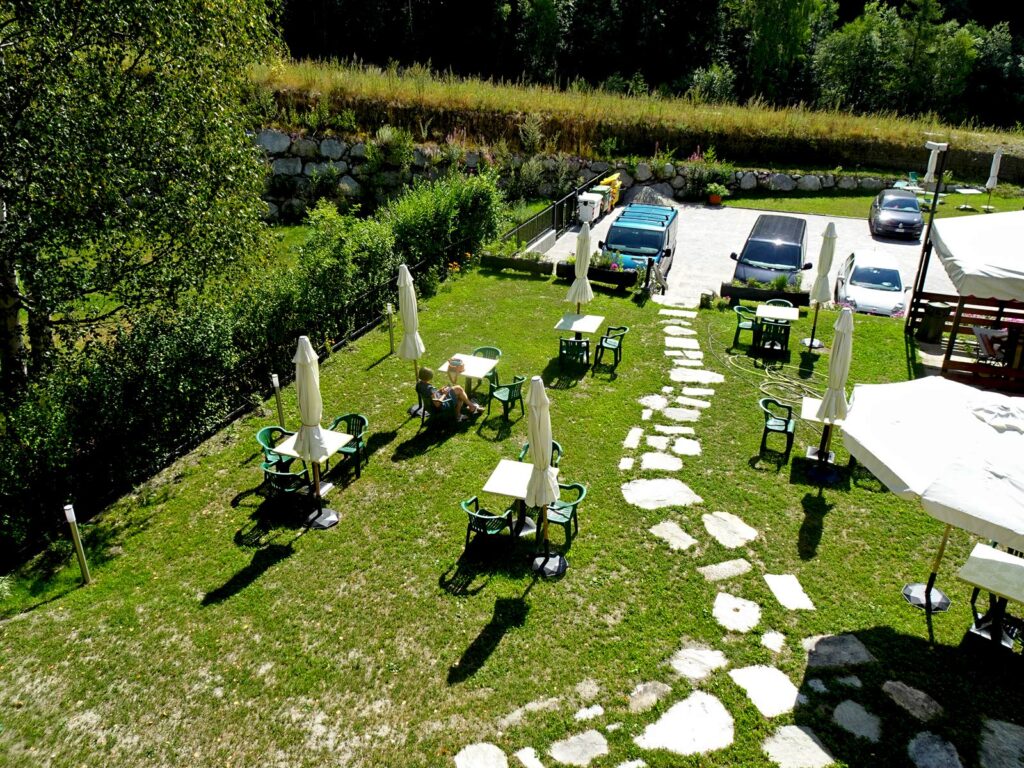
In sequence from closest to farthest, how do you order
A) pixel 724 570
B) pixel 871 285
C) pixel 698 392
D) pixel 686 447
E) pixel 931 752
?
pixel 931 752, pixel 724 570, pixel 686 447, pixel 698 392, pixel 871 285

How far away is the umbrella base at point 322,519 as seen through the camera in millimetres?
9133

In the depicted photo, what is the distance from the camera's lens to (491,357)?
12.8 m

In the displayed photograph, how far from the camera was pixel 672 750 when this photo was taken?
6.05m

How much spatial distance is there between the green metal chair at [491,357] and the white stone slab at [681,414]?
2.97 m

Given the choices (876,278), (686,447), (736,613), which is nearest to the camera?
(736,613)

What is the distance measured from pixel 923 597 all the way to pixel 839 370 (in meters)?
3.16

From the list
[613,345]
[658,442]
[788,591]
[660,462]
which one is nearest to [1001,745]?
[788,591]

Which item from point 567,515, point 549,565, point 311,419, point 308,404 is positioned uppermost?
point 308,404

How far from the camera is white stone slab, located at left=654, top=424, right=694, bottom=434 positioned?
11.1 meters

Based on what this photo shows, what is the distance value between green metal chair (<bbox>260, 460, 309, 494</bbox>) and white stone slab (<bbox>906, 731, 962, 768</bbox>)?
7.40m

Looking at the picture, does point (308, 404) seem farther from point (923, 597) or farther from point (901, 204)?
point (901, 204)

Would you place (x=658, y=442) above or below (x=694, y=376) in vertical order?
below

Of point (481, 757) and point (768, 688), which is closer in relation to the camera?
point (481, 757)

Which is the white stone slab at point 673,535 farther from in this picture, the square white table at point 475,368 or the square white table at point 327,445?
the square white table at point 327,445
